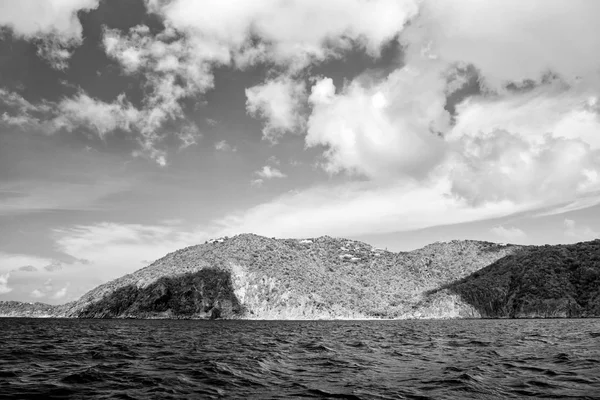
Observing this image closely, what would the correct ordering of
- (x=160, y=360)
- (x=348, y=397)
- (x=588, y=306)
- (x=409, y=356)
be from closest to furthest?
1. (x=348, y=397)
2. (x=160, y=360)
3. (x=409, y=356)
4. (x=588, y=306)

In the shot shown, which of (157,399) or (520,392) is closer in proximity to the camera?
(157,399)

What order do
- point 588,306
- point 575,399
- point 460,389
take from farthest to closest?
1. point 588,306
2. point 460,389
3. point 575,399

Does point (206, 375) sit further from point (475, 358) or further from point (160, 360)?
point (475, 358)

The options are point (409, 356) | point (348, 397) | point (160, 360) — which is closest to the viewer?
point (348, 397)

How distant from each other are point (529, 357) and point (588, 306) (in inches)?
7895

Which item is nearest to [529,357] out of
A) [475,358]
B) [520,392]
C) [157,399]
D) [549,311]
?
[475,358]

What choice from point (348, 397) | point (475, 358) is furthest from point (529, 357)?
point (348, 397)

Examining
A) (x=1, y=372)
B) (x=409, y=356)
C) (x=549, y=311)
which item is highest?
(x=1, y=372)

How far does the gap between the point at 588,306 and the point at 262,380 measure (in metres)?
219

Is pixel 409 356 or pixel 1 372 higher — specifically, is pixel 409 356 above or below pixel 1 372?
below

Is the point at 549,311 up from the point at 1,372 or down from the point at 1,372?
down

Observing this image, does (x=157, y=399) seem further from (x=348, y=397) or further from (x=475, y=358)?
(x=475, y=358)

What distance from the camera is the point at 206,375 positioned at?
2127cm

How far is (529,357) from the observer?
2845 centimetres
